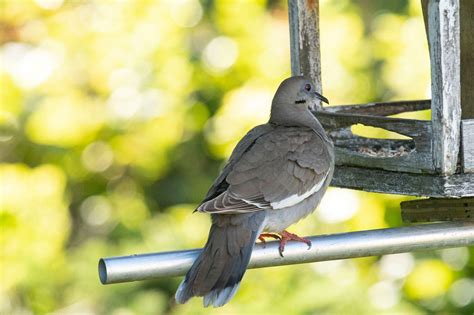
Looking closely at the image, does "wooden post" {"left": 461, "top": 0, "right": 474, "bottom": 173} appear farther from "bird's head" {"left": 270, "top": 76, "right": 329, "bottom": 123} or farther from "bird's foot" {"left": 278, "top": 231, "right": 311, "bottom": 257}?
"bird's foot" {"left": 278, "top": 231, "right": 311, "bottom": 257}

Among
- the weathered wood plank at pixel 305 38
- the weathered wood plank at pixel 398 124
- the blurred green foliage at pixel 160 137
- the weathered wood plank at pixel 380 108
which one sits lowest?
the blurred green foliage at pixel 160 137

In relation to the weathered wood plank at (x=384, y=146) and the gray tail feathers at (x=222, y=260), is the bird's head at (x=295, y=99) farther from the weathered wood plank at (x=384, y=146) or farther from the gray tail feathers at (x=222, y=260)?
the gray tail feathers at (x=222, y=260)

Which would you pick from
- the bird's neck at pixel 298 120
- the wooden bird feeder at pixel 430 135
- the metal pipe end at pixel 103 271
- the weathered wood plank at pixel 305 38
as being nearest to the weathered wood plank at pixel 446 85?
the wooden bird feeder at pixel 430 135

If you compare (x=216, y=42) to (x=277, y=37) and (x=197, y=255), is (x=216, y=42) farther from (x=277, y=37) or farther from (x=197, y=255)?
(x=197, y=255)

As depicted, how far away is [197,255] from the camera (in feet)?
10.4

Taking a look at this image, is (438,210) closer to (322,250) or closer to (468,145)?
(468,145)

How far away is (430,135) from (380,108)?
87 centimetres

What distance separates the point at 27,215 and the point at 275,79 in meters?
1.65

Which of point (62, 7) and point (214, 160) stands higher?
point (62, 7)

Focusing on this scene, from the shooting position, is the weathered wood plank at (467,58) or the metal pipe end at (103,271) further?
the weathered wood plank at (467,58)

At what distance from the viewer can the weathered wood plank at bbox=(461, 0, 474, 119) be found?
401 cm

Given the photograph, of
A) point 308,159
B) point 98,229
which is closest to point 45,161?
point 98,229

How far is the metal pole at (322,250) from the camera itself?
8.98ft

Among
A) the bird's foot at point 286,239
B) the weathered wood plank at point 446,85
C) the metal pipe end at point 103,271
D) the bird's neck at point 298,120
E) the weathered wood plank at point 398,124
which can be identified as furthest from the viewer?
the bird's neck at point 298,120
